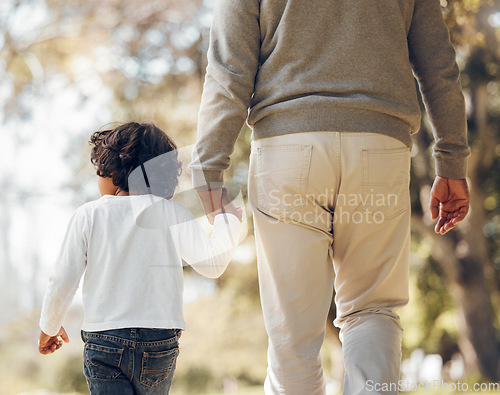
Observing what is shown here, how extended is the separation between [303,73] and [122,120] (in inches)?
195

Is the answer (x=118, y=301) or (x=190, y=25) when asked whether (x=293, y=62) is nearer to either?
(x=118, y=301)

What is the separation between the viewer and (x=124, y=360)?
118 cm

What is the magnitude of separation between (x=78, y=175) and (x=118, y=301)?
558cm

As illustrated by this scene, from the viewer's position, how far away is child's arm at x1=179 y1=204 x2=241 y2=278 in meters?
1.26

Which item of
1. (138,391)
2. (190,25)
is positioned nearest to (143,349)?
(138,391)

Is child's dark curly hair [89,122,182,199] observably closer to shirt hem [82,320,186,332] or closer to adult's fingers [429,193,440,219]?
shirt hem [82,320,186,332]

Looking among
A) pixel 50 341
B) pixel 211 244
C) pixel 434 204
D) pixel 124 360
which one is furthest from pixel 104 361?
pixel 434 204

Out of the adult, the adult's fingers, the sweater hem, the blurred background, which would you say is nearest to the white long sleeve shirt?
the adult

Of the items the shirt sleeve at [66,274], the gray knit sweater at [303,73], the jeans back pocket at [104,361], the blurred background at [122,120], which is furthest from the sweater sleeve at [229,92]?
the blurred background at [122,120]

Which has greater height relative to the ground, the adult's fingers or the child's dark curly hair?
the child's dark curly hair

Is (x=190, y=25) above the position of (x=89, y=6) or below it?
below

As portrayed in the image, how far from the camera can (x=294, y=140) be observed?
45.2 inches

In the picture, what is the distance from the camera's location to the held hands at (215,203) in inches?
48.1

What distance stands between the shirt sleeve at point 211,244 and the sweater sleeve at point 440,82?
0.59m
